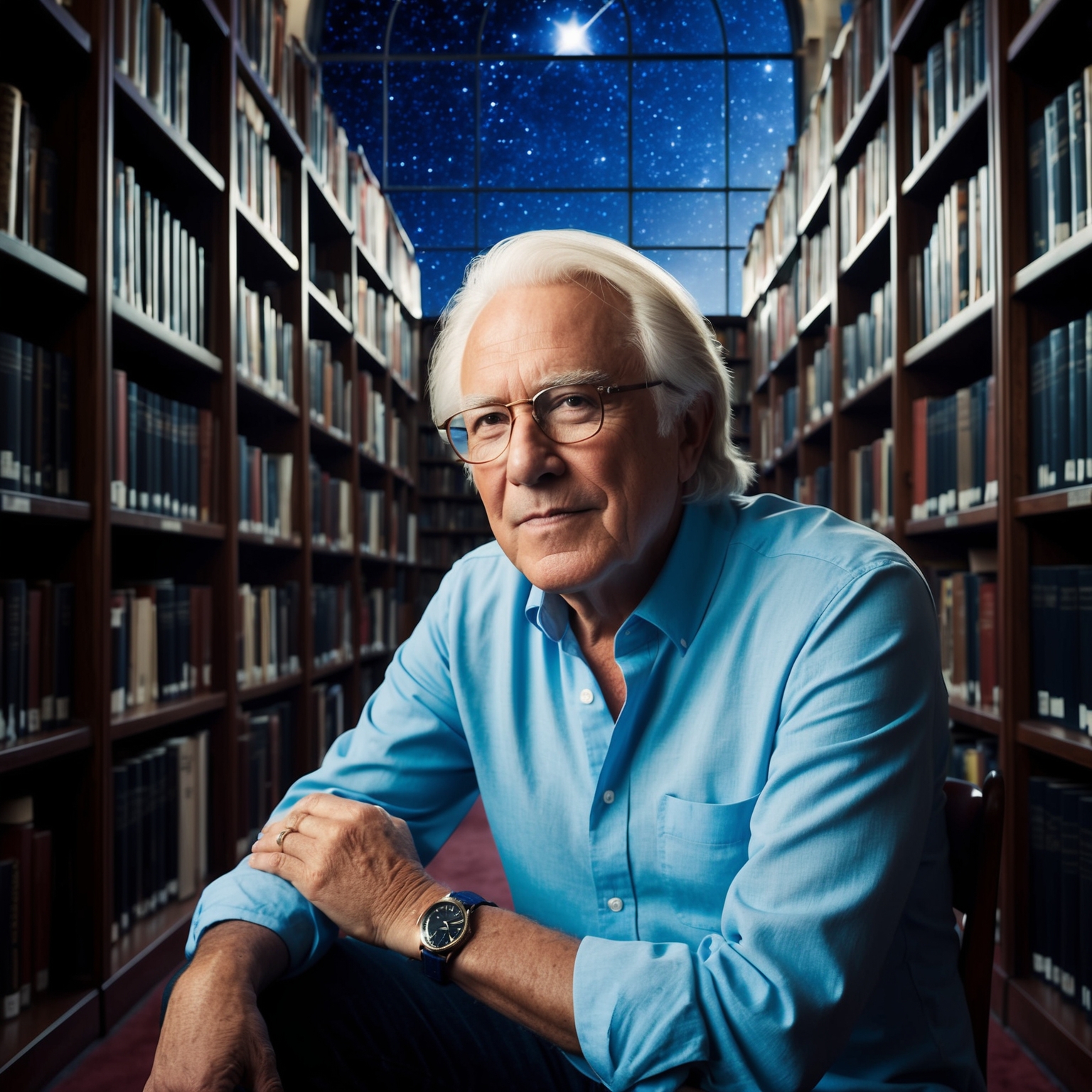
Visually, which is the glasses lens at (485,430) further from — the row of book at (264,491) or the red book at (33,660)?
the row of book at (264,491)

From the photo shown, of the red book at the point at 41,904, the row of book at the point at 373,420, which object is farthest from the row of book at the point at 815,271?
the red book at the point at 41,904

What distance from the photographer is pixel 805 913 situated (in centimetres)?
81

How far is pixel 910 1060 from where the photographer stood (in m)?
0.94

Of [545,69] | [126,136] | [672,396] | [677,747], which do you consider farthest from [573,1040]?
[545,69]

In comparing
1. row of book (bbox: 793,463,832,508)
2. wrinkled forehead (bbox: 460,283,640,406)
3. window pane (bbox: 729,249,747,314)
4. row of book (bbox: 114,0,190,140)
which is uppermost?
window pane (bbox: 729,249,747,314)

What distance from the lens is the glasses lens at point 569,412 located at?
3.72 ft

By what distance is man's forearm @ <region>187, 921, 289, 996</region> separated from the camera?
951mm

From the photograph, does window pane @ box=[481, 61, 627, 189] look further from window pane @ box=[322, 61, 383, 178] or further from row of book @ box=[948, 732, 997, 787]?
row of book @ box=[948, 732, 997, 787]

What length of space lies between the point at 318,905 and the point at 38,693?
48.5 inches

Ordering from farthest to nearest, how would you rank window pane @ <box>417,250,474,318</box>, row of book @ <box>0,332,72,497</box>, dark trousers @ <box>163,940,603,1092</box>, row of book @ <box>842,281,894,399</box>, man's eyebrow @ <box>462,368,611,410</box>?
window pane @ <box>417,250,474,318</box> < row of book @ <box>842,281,894,399</box> < row of book @ <box>0,332,72,497</box> < man's eyebrow @ <box>462,368,611,410</box> < dark trousers @ <box>163,940,603,1092</box>

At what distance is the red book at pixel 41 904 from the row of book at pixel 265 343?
160 cm

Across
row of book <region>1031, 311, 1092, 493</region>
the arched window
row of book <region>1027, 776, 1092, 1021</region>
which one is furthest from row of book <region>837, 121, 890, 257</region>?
the arched window

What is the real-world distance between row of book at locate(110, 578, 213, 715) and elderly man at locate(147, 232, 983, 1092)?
130 cm

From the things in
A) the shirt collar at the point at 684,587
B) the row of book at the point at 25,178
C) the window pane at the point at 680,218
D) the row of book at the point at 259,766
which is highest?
the window pane at the point at 680,218
